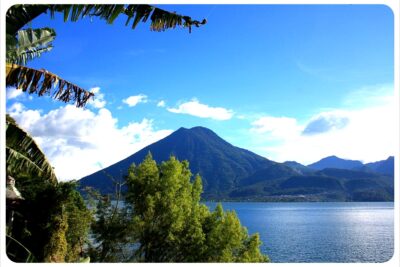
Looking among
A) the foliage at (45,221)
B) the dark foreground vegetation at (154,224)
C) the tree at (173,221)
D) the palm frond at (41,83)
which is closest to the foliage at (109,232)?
the dark foreground vegetation at (154,224)

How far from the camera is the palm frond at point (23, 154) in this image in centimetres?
567

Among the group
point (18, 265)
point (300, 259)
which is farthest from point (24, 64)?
point (300, 259)

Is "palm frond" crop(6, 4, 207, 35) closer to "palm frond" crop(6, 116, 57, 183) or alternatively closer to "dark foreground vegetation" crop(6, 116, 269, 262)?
"palm frond" crop(6, 116, 57, 183)

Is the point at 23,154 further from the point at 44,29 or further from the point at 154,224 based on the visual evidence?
the point at 154,224

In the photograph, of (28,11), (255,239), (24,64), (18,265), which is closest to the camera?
(18,265)

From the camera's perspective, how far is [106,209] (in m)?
23.3

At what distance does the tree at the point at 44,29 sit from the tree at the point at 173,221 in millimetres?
16912

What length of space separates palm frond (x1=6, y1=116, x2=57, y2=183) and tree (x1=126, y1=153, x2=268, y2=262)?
16.7 m

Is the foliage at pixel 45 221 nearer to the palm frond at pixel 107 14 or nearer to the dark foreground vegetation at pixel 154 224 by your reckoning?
the dark foreground vegetation at pixel 154 224

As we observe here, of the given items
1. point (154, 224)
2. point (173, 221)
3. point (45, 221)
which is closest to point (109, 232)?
point (154, 224)

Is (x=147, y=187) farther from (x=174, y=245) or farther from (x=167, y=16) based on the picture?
(x=167, y=16)

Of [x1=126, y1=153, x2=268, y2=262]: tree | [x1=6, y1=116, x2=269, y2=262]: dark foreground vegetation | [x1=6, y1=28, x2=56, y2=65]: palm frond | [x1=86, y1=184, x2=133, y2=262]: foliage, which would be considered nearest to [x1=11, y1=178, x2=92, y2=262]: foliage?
[x1=6, y1=116, x2=269, y2=262]: dark foreground vegetation

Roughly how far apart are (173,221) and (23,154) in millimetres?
17936

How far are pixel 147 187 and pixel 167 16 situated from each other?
18.3 metres
